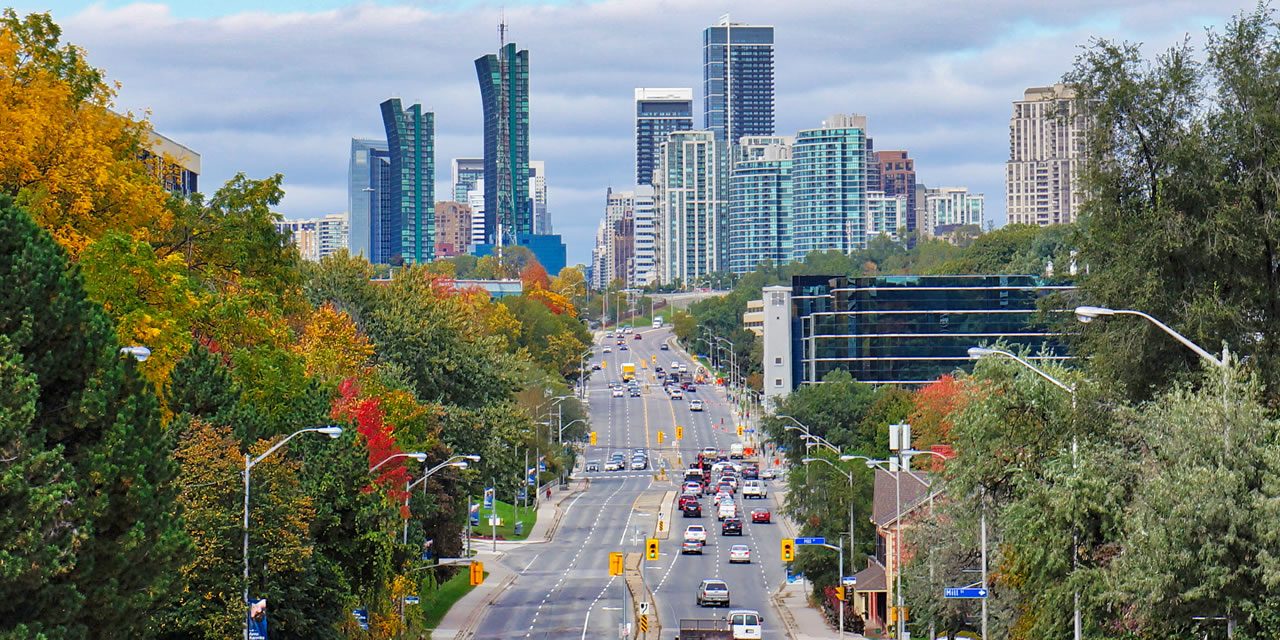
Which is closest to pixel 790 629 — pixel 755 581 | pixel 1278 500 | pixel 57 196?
pixel 755 581

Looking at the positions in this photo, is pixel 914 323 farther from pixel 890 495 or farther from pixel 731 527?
pixel 890 495

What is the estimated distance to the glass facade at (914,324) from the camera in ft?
542

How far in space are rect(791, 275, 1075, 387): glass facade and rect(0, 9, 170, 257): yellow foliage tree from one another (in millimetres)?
117707

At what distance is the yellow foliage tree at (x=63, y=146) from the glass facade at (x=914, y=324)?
117707 millimetres

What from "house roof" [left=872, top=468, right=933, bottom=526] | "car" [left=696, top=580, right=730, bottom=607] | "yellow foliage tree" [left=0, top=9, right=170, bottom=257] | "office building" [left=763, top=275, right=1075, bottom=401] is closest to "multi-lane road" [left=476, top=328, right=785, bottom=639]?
"car" [left=696, top=580, right=730, bottom=607]

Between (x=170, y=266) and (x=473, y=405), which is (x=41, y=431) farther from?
(x=473, y=405)

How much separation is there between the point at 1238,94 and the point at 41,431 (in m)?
22.6

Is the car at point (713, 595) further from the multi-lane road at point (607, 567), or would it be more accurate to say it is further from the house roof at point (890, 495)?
the house roof at point (890, 495)

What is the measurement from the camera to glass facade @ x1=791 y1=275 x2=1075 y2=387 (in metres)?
165

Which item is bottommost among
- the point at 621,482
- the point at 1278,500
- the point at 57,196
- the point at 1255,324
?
the point at 621,482

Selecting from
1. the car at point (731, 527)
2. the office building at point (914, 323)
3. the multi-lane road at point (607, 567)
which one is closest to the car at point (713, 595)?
the multi-lane road at point (607, 567)

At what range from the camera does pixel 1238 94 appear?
37250mm

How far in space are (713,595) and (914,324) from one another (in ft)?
292

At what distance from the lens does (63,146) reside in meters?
45.8
